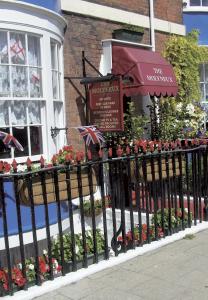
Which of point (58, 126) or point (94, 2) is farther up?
point (94, 2)

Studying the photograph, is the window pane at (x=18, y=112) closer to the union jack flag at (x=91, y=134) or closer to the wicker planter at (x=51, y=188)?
the union jack flag at (x=91, y=134)

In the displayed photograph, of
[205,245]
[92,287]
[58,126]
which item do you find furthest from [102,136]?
[92,287]

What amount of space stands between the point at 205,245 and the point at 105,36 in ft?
16.0

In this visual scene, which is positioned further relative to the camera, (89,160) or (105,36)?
(105,36)

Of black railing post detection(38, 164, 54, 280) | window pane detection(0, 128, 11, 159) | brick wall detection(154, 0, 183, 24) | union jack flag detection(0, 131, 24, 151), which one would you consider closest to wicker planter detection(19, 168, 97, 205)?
black railing post detection(38, 164, 54, 280)

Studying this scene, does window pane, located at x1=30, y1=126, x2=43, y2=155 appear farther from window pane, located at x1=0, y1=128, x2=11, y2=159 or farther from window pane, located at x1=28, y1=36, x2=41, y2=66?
window pane, located at x1=28, y1=36, x2=41, y2=66

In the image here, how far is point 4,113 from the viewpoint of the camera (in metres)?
6.19

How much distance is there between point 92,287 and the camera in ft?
14.2

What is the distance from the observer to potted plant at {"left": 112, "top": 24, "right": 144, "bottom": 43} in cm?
899

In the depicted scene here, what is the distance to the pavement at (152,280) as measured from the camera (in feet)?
13.5

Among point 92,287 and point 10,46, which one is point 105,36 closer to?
point 10,46

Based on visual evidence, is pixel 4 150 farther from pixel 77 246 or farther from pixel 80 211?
pixel 77 246

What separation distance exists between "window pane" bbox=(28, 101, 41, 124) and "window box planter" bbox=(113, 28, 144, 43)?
3039mm

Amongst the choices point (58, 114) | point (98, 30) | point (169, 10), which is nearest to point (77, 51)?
point (98, 30)
